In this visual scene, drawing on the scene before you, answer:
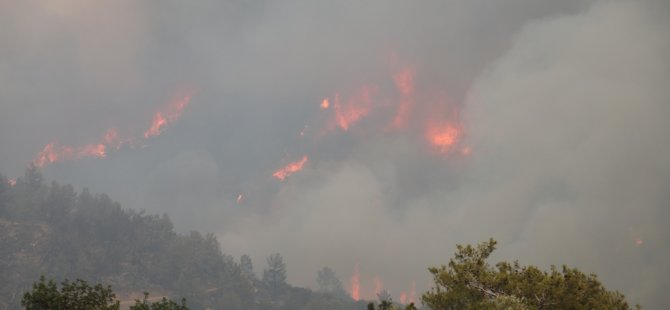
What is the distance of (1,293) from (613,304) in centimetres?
20904

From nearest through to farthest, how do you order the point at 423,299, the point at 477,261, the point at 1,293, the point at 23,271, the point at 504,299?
1. the point at 504,299
2. the point at 477,261
3. the point at 423,299
4. the point at 1,293
5. the point at 23,271

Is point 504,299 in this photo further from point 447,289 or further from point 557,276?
point 447,289

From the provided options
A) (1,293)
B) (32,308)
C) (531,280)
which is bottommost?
(32,308)

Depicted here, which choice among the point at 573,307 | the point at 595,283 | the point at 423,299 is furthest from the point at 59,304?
the point at 595,283

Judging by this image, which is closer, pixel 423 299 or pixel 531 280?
pixel 531 280

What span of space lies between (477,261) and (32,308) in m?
35.0

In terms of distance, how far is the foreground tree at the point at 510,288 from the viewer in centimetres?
3512

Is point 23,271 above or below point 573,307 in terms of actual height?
above

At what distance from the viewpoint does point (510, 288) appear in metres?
36.8

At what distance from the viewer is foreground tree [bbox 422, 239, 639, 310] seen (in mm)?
35125

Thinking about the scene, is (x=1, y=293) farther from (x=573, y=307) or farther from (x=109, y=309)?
(x=573, y=307)

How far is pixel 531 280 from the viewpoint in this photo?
3672 centimetres

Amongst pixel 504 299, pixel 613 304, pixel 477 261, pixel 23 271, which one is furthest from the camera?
pixel 23 271

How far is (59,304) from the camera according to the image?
3534cm
